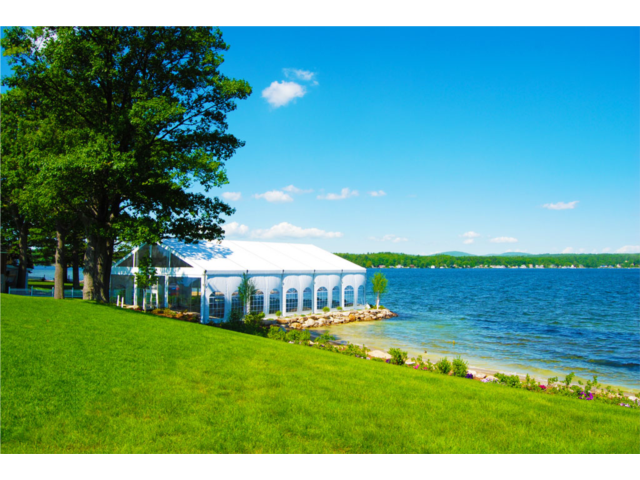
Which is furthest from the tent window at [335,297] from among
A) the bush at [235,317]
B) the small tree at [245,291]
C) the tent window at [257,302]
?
the bush at [235,317]

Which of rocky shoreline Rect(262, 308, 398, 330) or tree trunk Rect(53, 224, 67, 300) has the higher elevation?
tree trunk Rect(53, 224, 67, 300)

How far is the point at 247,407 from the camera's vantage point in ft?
21.1

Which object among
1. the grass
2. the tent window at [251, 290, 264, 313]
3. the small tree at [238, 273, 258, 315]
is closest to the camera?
the grass

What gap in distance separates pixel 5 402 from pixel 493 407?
7665 millimetres

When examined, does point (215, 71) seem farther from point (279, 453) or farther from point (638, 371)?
point (638, 371)

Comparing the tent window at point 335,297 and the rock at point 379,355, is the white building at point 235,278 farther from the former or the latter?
the rock at point 379,355

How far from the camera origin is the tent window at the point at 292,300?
26.0 meters

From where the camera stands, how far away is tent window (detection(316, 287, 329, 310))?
92.9 ft

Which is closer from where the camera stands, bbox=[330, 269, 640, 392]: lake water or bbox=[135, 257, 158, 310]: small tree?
bbox=[330, 269, 640, 392]: lake water

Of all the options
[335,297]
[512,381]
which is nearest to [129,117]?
[512,381]

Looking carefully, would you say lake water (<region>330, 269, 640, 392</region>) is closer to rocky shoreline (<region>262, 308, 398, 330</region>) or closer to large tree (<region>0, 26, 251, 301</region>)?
rocky shoreline (<region>262, 308, 398, 330</region>)

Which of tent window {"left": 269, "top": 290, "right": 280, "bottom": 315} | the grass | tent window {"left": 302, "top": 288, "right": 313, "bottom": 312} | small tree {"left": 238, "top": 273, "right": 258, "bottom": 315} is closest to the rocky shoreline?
tent window {"left": 302, "top": 288, "right": 313, "bottom": 312}

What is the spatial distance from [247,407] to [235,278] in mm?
16362

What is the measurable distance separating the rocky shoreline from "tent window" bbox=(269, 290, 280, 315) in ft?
2.87
